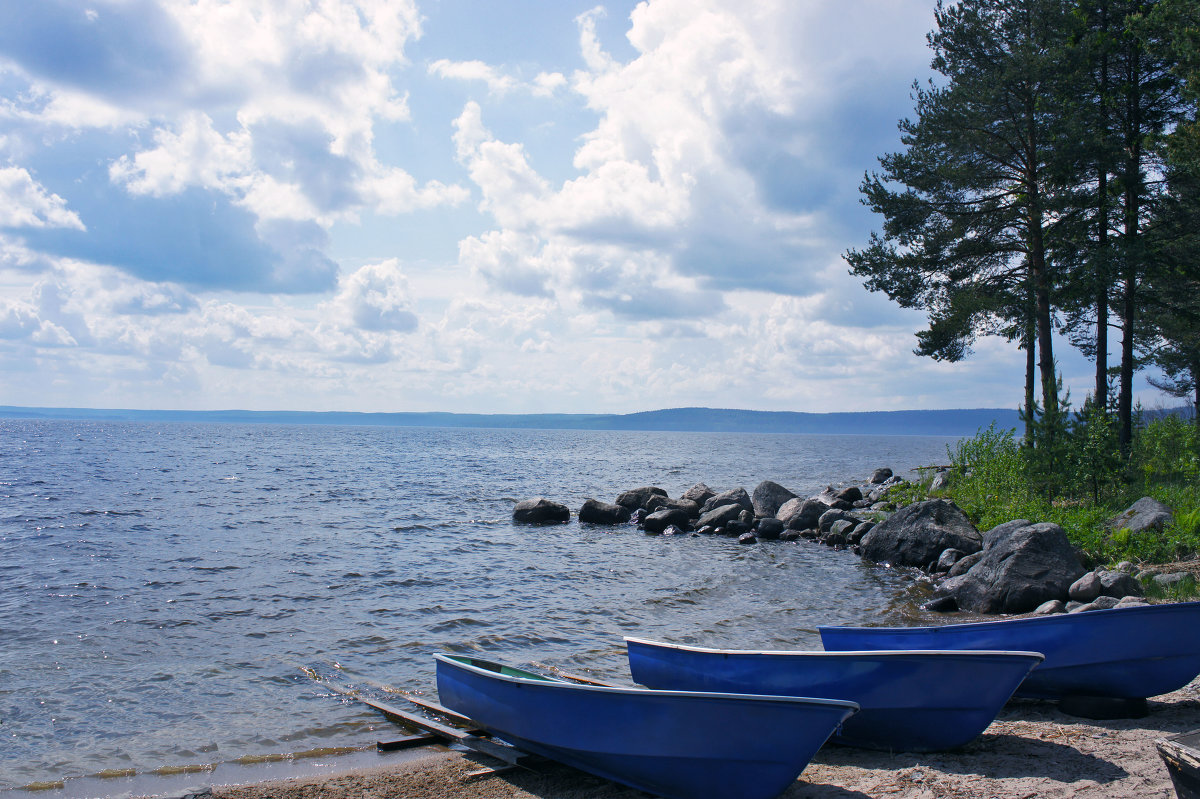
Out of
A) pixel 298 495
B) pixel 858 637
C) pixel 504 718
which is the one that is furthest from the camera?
pixel 298 495

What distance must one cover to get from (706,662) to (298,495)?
30669mm

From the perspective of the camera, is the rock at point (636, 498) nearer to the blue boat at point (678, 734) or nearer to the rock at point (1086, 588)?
the rock at point (1086, 588)

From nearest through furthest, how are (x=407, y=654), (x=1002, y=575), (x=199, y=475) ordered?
(x=407, y=654), (x=1002, y=575), (x=199, y=475)

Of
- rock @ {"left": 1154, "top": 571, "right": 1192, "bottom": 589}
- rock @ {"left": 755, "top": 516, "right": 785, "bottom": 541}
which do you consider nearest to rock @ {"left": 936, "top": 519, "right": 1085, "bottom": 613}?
rock @ {"left": 1154, "top": 571, "right": 1192, "bottom": 589}

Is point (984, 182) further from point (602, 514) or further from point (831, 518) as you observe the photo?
point (602, 514)

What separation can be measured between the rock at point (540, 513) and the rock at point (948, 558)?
13901mm

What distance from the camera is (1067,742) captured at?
247 inches

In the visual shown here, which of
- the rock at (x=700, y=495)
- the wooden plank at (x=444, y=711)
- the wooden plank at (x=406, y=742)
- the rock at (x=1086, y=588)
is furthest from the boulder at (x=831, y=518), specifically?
the wooden plank at (x=406, y=742)

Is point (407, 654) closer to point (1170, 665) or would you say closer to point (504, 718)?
point (504, 718)

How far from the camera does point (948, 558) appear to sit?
616 inches

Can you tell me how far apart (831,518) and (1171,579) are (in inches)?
448

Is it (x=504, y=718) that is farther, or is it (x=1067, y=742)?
(x=504, y=718)

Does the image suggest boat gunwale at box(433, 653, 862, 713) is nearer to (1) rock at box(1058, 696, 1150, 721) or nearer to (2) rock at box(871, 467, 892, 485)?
(1) rock at box(1058, 696, 1150, 721)

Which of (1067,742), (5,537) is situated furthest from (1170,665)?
(5,537)
